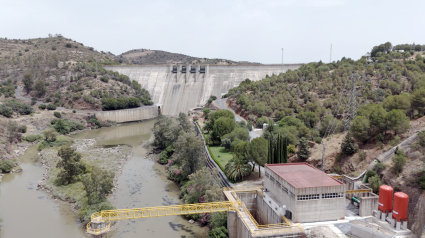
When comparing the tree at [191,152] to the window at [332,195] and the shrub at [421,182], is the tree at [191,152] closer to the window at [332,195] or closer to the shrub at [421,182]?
the window at [332,195]

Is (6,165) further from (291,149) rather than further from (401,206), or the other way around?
(401,206)

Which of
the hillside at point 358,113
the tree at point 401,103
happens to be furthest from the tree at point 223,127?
the tree at point 401,103

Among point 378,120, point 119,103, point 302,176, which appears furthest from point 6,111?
point 378,120

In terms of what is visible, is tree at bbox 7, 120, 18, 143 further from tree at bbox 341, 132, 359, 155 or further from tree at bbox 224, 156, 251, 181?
tree at bbox 341, 132, 359, 155

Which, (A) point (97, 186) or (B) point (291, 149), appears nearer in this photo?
(A) point (97, 186)

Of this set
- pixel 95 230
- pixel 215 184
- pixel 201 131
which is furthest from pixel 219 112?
pixel 95 230

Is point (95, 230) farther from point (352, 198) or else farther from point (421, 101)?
point (421, 101)

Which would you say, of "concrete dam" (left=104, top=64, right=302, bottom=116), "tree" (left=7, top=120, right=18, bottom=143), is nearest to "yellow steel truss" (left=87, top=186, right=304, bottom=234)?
"tree" (left=7, top=120, right=18, bottom=143)
